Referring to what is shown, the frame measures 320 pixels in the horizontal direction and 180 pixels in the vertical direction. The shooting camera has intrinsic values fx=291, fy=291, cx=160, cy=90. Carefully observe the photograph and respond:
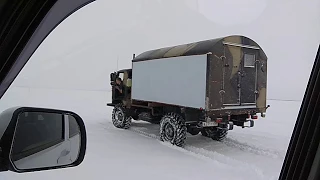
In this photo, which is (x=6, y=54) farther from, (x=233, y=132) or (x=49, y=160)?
(x=233, y=132)

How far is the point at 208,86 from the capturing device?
18.3 feet

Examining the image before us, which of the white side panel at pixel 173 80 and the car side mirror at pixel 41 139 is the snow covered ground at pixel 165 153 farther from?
the car side mirror at pixel 41 139

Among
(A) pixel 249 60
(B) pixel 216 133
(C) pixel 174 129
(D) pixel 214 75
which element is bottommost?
(B) pixel 216 133

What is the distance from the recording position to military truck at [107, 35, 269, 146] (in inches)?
221

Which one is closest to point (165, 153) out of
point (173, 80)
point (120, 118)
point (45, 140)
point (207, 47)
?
point (173, 80)

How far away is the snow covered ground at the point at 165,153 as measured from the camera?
12.6 feet

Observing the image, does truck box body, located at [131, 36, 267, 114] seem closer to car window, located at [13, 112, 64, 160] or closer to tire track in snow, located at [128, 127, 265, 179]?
tire track in snow, located at [128, 127, 265, 179]

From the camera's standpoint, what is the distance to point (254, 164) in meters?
4.54

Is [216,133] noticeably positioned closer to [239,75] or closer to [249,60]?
[239,75]

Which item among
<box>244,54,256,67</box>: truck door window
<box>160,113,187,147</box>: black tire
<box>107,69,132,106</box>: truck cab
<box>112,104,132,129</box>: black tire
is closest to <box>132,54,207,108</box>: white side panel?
<box>160,113,187,147</box>: black tire

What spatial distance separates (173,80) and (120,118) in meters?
2.36

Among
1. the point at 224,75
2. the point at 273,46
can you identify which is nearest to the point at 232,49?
the point at 224,75

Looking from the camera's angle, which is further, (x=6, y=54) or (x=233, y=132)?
(x=233, y=132)

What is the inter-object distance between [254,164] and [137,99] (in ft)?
12.0
